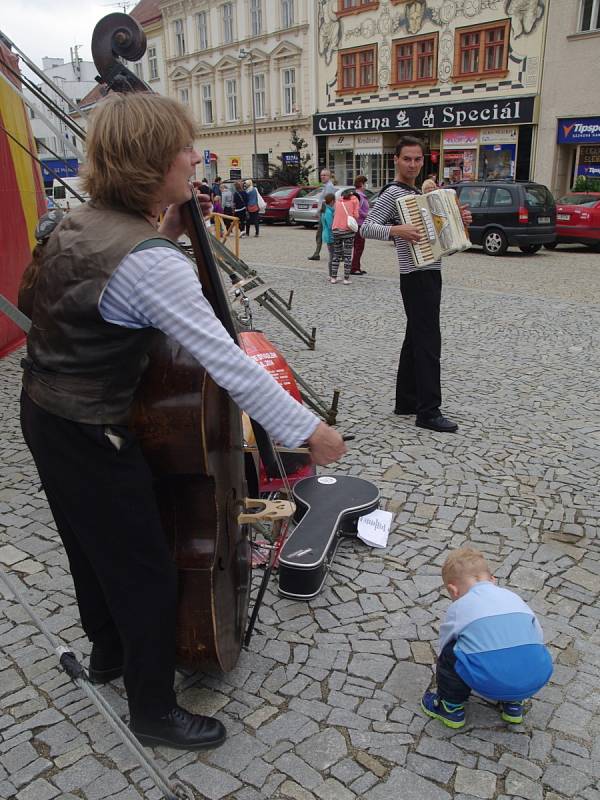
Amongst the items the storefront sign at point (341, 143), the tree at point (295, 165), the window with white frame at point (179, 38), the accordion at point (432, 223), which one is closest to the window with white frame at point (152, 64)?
the window with white frame at point (179, 38)

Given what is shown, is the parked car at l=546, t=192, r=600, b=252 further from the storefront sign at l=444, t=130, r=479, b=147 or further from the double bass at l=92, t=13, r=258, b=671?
the double bass at l=92, t=13, r=258, b=671

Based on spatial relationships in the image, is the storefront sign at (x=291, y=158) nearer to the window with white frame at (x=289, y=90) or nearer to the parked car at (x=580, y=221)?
the window with white frame at (x=289, y=90)

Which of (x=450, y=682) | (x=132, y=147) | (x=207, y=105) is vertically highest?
(x=207, y=105)

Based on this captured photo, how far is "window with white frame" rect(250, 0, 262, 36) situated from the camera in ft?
112

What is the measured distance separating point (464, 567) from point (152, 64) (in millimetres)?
46069

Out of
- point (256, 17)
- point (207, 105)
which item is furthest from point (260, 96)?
point (207, 105)

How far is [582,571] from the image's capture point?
10.5 ft

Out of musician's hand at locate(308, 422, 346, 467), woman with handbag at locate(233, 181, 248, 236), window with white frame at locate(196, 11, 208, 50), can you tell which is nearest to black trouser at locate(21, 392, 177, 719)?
musician's hand at locate(308, 422, 346, 467)

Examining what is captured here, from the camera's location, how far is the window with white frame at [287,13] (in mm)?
32375

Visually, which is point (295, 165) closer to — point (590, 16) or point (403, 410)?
point (590, 16)

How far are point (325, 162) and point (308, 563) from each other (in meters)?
32.2

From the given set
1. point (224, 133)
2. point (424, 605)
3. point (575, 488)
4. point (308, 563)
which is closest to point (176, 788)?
point (308, 563)

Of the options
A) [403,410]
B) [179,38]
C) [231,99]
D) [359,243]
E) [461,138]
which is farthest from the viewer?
[179,38]

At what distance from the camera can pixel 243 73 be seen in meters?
35.8
